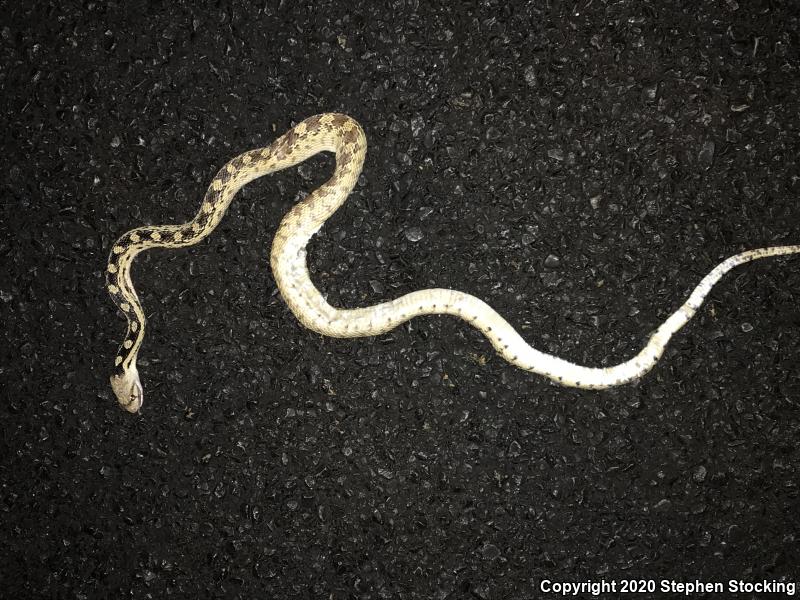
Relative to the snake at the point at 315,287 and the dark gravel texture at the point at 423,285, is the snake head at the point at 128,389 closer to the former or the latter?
the dark gravel texture at the point at 423,285

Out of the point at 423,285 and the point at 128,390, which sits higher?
the point at 128,390

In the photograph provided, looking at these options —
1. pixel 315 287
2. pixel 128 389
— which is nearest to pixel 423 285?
pixel 315 287

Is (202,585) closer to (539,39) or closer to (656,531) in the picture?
(656,531)

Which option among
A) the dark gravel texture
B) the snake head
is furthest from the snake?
the snake head

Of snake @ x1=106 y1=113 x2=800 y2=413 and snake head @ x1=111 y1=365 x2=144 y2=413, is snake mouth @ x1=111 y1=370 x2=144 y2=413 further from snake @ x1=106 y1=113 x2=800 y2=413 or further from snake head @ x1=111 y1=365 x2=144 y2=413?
snake @ x1=106 y1=113 x2=800 y2=413

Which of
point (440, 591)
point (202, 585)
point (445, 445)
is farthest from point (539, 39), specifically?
point (202, 585)

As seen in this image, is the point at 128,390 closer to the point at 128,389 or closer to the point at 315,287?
the point at 128,389

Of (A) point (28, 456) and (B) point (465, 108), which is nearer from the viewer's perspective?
(B) point (465, 108)
